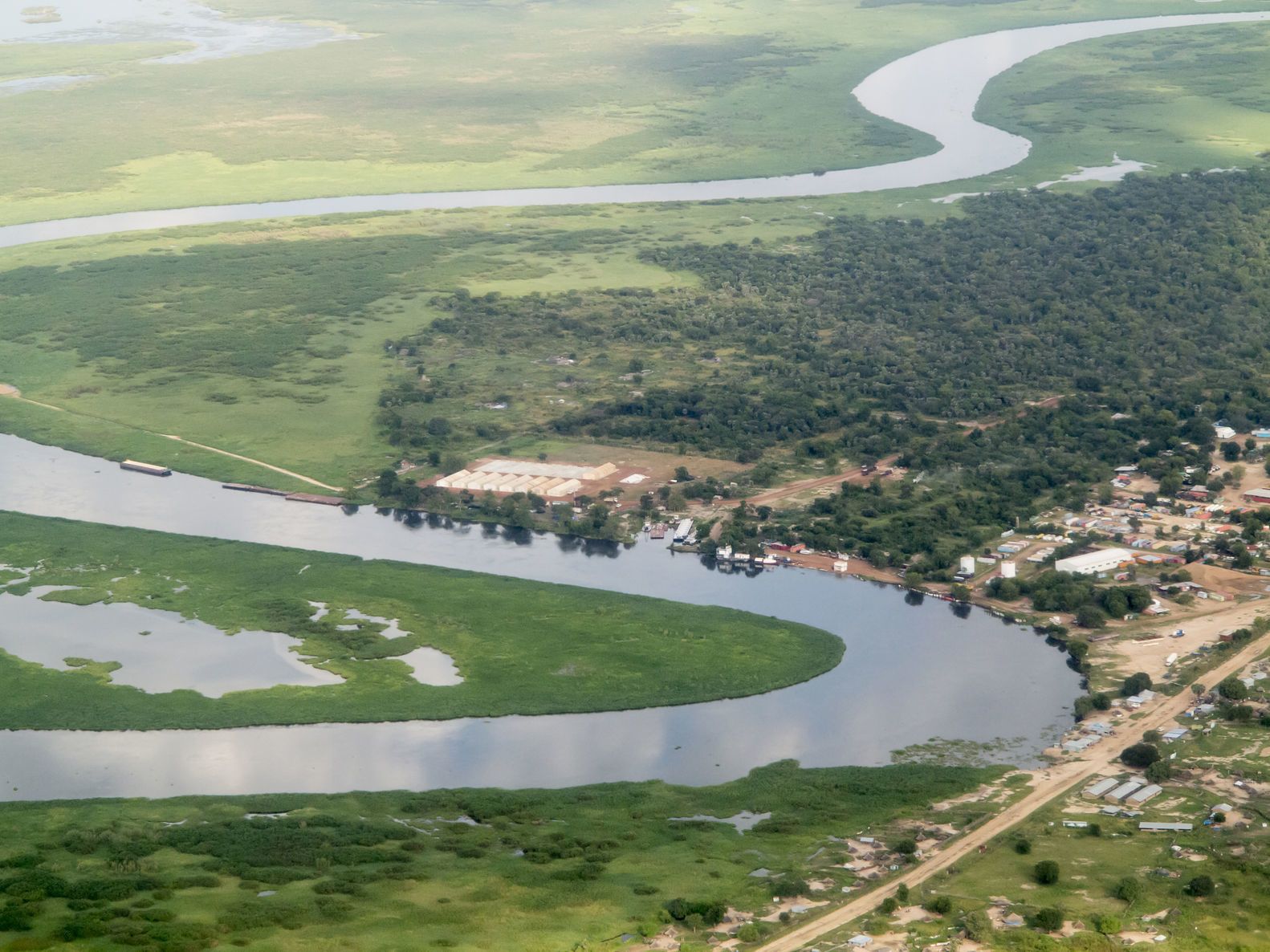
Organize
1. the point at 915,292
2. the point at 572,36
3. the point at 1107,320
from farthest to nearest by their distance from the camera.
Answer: the point at 572,36, the point at 915,292, the point at 1107,320

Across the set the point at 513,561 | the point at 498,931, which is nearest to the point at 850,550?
the point at 513,561

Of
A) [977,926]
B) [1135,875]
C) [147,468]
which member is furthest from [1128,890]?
[147,468]

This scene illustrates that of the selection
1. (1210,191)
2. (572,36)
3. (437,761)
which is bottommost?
(437,761)

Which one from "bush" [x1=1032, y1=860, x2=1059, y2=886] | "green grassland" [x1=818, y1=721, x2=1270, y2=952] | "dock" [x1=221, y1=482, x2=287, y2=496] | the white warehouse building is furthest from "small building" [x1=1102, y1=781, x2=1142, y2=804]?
"dock" [x1=221, y1=482, x2=287, y2=496]

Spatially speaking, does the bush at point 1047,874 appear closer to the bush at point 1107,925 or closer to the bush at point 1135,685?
the bush at point 1107,925

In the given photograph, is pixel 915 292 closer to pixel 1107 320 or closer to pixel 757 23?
pixel 1107 320
